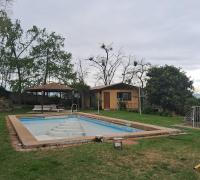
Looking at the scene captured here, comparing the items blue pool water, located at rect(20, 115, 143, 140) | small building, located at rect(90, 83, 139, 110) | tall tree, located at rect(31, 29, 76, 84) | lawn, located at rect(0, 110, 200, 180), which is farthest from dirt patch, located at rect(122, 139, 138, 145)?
tall tree, located at rect(31, 29, 76, 84)

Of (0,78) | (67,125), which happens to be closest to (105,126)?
(67,125)

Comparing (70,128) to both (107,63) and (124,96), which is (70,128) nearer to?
(124,96)

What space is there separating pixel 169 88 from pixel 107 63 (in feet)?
64.7

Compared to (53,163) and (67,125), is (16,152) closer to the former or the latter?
(53,163)

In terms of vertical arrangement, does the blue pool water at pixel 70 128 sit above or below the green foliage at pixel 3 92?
below

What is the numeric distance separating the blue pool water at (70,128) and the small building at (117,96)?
340 inches

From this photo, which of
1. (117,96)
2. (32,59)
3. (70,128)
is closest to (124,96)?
(117,96)

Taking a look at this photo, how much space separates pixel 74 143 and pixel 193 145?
310cm

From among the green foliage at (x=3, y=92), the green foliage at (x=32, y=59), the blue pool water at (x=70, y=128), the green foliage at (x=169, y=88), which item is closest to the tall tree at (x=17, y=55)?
the green foliage at (x=32, y=59)

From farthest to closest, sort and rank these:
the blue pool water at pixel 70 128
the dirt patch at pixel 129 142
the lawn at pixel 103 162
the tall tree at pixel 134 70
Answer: the tall tree at pixel 134 70
the blue pool water at pixel 70 128
the dirt patch at pixel 129 142
the lawn at pixel 103 162

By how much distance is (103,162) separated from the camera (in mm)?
6094

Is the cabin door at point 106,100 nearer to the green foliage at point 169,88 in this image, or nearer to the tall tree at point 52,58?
the tall tree at point 52,58

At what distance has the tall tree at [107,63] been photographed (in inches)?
1666

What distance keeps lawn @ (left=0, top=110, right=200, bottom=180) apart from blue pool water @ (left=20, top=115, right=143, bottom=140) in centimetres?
523
